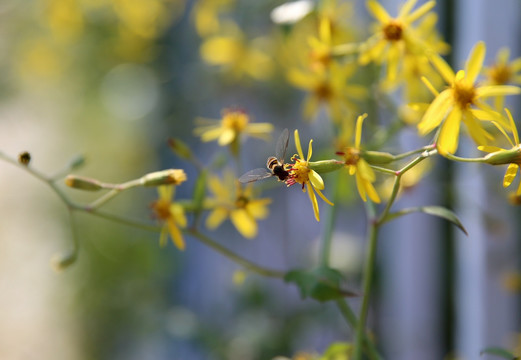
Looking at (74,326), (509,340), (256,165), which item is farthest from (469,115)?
(74,326)

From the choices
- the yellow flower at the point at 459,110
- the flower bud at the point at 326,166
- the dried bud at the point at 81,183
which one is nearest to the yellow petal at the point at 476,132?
the yellow flower at the point at 459,110

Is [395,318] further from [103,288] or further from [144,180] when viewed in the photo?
[144,180]

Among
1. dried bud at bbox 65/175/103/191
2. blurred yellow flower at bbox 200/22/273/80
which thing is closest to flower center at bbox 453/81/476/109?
dried bud at bbox 65/175/103/191

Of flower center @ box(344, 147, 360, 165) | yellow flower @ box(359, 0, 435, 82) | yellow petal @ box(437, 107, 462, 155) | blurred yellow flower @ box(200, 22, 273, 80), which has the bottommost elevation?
flower center @ box(344, 147, 360, 165)

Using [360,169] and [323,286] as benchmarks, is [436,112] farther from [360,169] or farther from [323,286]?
[323,286]

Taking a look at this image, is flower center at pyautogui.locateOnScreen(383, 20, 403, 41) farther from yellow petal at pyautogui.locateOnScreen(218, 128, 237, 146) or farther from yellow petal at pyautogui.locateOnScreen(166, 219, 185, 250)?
yellow petal at pyautogui.locateOnScreen(166, 219, 185, 250)

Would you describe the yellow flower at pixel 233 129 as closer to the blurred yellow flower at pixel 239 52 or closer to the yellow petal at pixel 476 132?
the yellow petal at pixel 476 132
